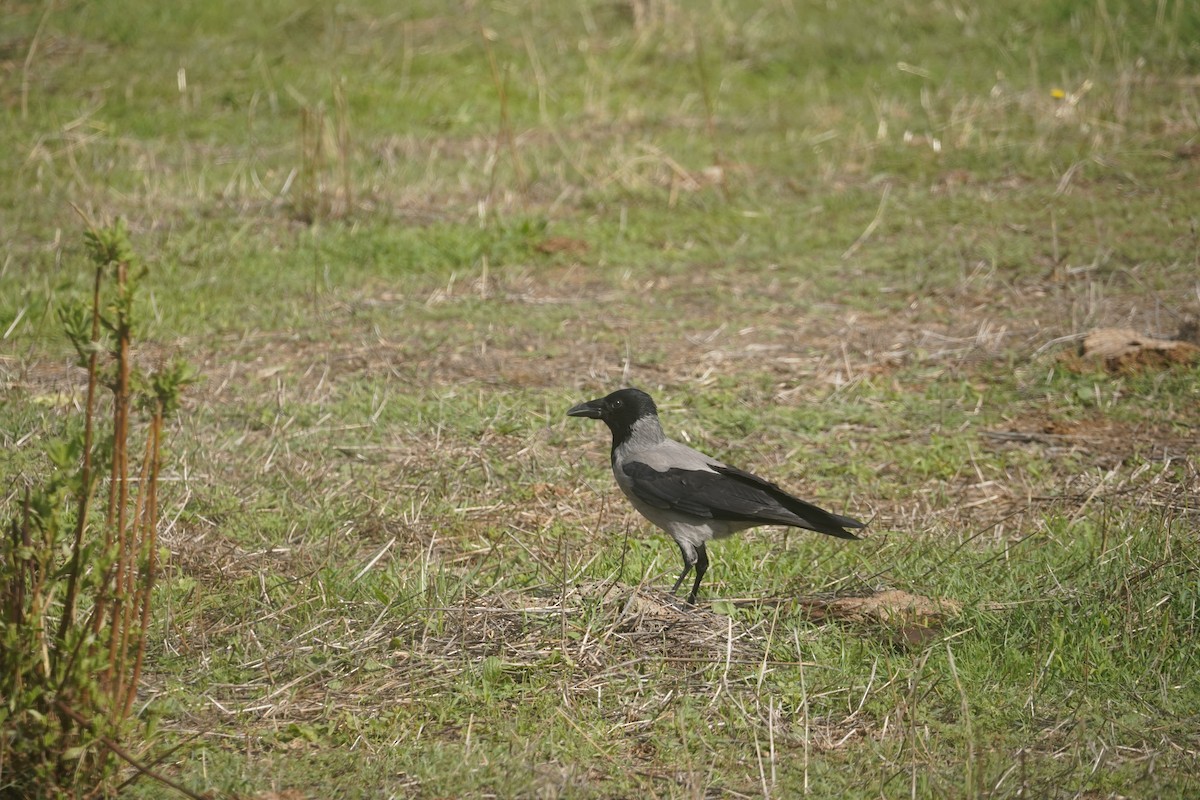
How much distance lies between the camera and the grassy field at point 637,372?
4.26 m

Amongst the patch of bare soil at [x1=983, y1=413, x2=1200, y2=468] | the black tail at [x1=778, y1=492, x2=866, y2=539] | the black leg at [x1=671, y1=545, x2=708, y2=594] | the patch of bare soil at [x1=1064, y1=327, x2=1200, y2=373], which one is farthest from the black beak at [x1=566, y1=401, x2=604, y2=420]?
the patch of bare soil at [x1=1064, y1=327, x2=1200, y2=373]

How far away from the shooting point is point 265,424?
6.84 m

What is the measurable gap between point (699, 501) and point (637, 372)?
103 inches

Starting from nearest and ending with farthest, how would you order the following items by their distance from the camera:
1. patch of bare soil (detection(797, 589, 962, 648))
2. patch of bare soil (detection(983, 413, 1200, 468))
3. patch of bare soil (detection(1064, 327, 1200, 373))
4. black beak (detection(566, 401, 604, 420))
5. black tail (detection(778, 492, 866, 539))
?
1. patch of bare soil (detection(797, 589, 962, 648))
2. black tail (detection(778, 492, 866, 539))
3. black beak (detection(566, 401, 604, 420))
4. patch of bare soil (detection(983, 413, 1200, 468))
5. patch of bare soil (detection(1064, 327, 1200, 373))

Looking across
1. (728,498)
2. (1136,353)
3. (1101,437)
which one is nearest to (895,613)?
(728,498)

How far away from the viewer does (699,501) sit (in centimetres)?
523

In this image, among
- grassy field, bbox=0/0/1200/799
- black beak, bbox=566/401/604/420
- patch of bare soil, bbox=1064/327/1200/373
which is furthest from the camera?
patch of bare soil, bbox=1064/327/1200/373

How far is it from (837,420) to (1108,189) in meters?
4.33

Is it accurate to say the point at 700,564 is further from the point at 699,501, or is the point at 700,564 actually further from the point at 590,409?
the point at 590,409

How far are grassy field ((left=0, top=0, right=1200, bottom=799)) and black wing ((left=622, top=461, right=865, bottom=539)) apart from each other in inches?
13.6

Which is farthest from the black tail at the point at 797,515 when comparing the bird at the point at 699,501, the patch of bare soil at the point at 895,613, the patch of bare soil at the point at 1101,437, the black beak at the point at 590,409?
the patch of bare soil at the point at 1101,437

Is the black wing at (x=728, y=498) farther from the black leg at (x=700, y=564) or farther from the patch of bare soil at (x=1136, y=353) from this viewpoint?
the patch of bare soil at (x=1136, y=353)

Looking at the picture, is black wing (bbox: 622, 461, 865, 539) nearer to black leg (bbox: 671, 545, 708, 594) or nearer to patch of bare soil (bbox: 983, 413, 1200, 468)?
black leg (bbox: 671, 545, 708, 594)

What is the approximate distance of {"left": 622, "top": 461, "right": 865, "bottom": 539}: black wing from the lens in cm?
510
